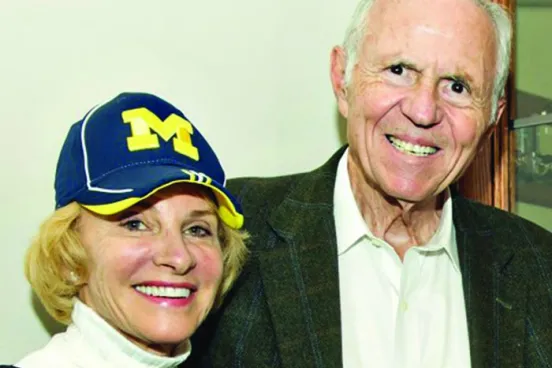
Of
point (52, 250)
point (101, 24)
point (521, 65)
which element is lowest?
point (52, 250)

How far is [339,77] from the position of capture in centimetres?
203

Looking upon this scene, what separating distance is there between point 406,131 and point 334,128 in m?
0.45

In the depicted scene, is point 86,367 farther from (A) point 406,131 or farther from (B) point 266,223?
(A) point 406,131

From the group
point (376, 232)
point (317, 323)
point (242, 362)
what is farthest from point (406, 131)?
point (242, 362)

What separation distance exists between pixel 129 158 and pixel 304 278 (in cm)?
48

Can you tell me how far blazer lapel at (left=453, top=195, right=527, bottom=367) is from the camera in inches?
75.7

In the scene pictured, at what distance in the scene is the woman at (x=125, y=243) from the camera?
5.08 feet

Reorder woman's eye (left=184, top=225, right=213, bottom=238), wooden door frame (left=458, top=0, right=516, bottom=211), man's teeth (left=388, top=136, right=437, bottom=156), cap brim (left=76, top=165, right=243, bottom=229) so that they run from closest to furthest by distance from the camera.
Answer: cap brim (left=76, top=165, right=243, bottom=229) → woman's eye (left=184, top=225, right=213, bottom=238) → man's teeth (left=388, top=136, right=437, bottom=156) → wooden door frame (left=458, top=0, right=516, bottom=211)

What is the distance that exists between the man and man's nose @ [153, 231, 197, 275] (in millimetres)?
317

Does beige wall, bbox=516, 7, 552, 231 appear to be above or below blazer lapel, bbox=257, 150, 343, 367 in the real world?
above

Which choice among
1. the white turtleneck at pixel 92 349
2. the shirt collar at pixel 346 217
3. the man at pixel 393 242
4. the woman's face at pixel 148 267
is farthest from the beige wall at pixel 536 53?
the white turtleneck at pixel 92 349

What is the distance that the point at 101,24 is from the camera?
1957mm

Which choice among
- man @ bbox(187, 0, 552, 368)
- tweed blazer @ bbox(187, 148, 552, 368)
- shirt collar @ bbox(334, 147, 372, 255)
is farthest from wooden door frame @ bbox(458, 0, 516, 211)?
shirt collar @ bbox(334, 147, 372, 255)

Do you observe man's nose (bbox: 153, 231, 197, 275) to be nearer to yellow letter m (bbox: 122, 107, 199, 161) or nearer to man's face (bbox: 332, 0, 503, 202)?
yellow letter m (bbox: 122, 107, 199, 161)
